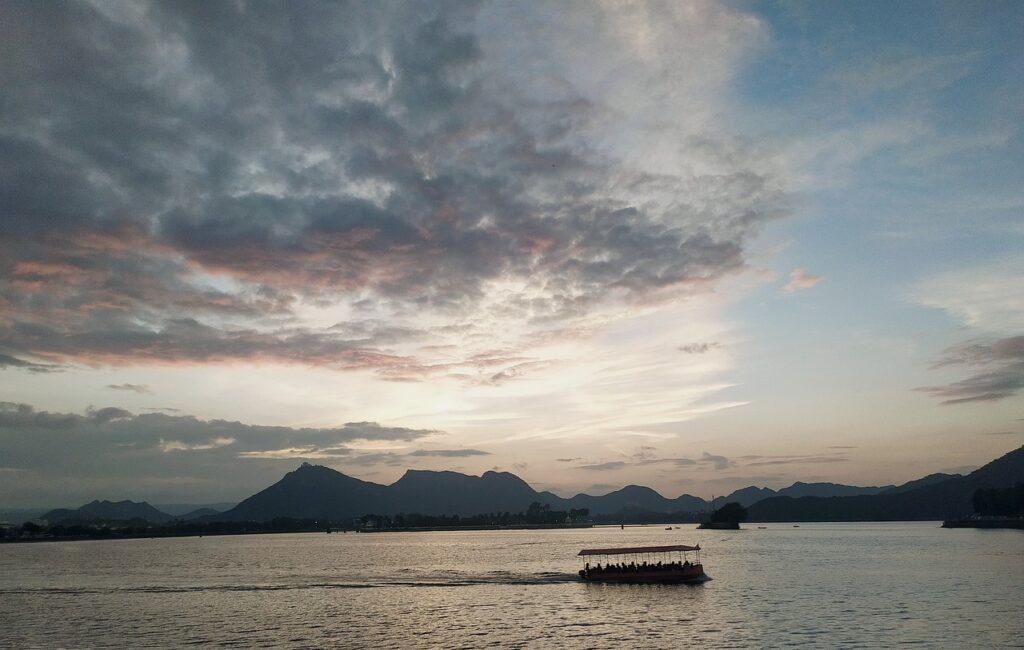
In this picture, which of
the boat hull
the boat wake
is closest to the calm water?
the boat wake

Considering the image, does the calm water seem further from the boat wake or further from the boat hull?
the boat hull

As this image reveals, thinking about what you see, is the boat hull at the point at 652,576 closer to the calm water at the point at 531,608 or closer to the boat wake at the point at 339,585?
the calm water at the point at 531,608

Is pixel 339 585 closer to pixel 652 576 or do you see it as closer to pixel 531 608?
pixel 531 608

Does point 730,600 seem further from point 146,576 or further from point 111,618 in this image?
point 146,576

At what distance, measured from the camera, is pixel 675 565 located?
114812 mm

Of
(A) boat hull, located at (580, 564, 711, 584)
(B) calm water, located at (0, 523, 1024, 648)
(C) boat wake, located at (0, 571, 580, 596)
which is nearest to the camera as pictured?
(B) calm water, located at (0, 523, 1024, 648)

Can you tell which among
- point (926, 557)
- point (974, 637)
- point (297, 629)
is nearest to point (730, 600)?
point (974, 637)

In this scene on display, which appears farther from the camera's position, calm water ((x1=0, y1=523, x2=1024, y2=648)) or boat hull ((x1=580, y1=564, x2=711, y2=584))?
boat hull ((x1=580, y1=564, x2=711, y2=584))

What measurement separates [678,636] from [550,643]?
12393 millimetres

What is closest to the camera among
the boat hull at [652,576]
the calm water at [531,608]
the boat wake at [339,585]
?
the calm water at [531,608]

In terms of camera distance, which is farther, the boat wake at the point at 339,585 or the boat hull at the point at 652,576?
the boat wake at the point at 339,585

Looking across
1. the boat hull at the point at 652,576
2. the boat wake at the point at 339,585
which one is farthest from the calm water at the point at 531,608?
the boat hull at the point at 652,576

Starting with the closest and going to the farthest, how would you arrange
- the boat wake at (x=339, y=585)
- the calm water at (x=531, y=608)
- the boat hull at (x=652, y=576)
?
the calm water at (x=531, y=608), the boat hull at (x=652, y=576), the boat wake at (x=339, y=585)

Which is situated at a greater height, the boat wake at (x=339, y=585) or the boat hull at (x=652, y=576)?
the boat hull at (x=652, y=576)
